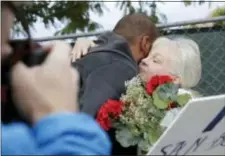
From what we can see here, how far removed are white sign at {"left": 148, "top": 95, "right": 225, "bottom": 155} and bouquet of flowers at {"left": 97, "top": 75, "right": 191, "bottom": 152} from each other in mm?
1043

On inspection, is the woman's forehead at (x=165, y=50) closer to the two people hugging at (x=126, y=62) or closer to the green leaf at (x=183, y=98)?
the two people hugging at (x=126, y=62)

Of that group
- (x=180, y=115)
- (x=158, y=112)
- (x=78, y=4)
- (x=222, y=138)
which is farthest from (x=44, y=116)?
(x=78, y=4)

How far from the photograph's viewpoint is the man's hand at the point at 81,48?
10.5ft

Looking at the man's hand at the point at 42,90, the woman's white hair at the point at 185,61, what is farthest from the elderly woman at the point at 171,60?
the man's hand at the point at 42,90

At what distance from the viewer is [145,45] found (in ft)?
11.1

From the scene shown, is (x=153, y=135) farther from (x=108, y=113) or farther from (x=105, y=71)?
(x=105, y=71)

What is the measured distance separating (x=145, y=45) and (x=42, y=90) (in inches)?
92.7

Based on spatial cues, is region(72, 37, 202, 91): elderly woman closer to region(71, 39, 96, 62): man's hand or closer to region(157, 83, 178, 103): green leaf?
region(71, 39, 96, 62): man's hand

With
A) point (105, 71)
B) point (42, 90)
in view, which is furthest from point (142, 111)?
point (42, 90)

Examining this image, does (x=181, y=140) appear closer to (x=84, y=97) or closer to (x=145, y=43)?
(x=84, y=97)

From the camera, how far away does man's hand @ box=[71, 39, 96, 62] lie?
321 centimetres

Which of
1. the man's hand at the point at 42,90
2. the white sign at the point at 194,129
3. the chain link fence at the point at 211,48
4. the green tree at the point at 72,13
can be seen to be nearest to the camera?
the man's hand at the point at 42,90

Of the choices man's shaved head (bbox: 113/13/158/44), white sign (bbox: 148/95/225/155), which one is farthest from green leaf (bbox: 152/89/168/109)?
white sign (bbox: 148/95/225/155)

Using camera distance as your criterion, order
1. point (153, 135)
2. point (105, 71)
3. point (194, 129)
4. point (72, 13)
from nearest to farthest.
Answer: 1. point (194, 129)
2. point (153, 135)
3. point (105, 71)
4. point (72, 13)
